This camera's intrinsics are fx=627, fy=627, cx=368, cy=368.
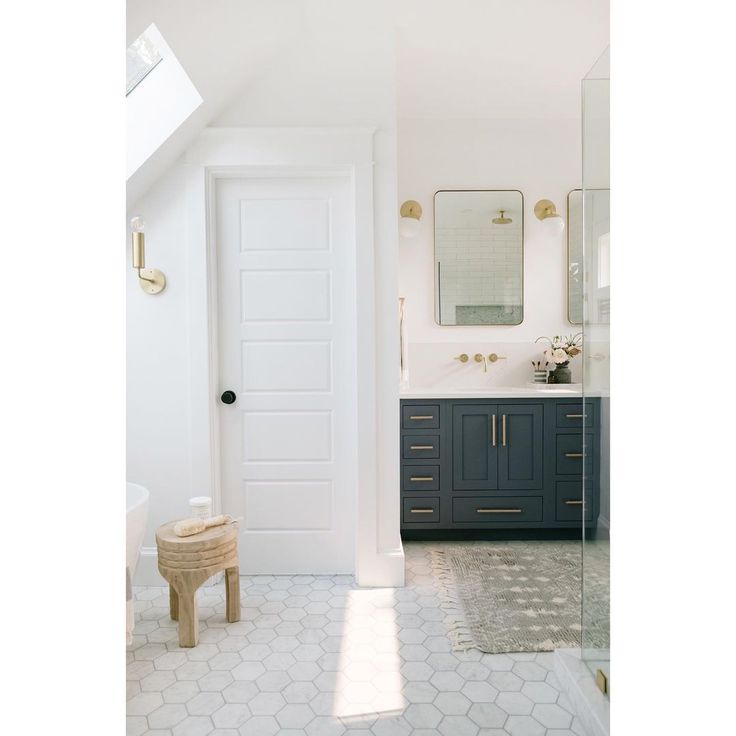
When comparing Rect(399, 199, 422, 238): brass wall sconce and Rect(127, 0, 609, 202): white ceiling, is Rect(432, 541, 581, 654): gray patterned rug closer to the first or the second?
Rect(399, 199, 422, 238): brass wall sconce

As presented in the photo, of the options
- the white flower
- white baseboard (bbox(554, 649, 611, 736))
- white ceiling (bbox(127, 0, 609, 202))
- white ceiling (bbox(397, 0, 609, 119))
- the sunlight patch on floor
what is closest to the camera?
white baseboard (bbox(554, 649, 611, 736))

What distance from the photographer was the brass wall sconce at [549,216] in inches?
158

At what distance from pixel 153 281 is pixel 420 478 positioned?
1784 millimetres

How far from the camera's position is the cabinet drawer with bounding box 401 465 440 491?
3.56 meters

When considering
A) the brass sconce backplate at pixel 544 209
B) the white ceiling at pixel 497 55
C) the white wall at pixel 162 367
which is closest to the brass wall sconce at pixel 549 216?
the brass sconce backplate at pixel 544 209

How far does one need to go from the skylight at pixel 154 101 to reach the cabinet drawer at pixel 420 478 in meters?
2.09

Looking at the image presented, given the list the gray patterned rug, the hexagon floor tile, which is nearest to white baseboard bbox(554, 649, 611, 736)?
the hexagon floor tile

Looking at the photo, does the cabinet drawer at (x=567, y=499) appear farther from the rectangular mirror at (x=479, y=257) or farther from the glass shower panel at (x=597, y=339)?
the glass shower panel at (x=597, y=339)

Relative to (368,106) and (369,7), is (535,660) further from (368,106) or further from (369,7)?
(369,7)

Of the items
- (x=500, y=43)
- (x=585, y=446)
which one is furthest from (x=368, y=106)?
(x=585, y=446)

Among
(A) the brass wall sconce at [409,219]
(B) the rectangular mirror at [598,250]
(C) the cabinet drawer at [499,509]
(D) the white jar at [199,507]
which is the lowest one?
(C) the cabinet drawer at [499,509]
